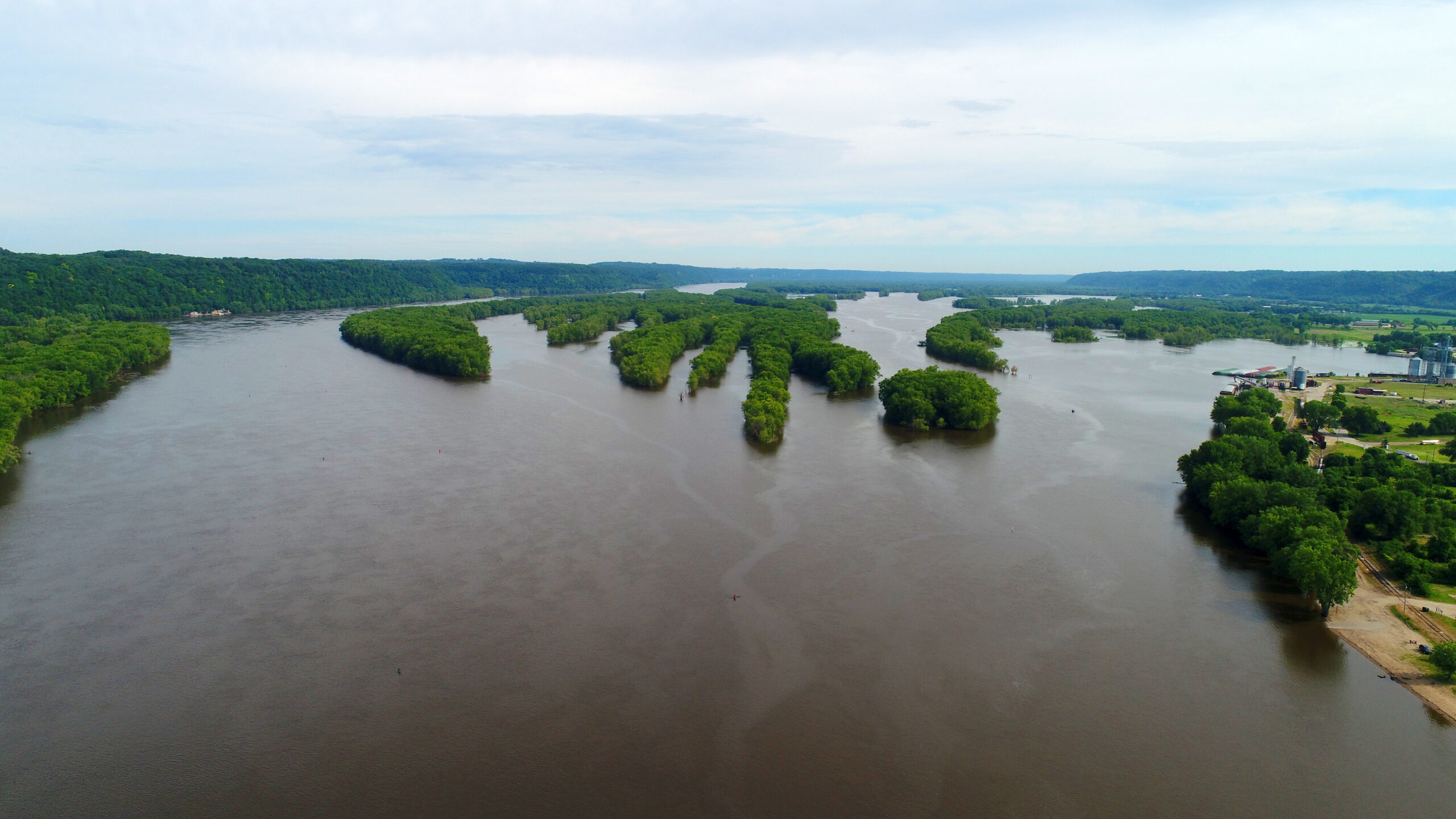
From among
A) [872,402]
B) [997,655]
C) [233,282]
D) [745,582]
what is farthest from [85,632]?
[233,282]

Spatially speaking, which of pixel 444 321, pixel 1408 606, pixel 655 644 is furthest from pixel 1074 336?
pixel 655 644

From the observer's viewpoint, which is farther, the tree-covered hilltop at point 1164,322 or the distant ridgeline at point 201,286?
the tree-covered hilltop at point 1164,322

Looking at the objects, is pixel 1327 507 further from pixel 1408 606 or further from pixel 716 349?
pixel 716 349

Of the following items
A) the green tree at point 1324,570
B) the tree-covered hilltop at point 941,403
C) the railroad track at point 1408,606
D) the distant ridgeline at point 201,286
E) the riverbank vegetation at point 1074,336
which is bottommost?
the railroad track at point 1408,606

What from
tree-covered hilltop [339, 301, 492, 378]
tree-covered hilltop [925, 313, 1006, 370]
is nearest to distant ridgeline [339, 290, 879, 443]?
tree-covered hilltop [339, 301, 492, 378]

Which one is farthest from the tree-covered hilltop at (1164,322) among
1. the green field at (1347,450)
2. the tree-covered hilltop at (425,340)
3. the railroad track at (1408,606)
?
the railroad track at (1408,606)

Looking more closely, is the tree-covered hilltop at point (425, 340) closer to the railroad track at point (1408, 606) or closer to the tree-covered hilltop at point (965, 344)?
the tree-covered hilltop at point (965, 344)
